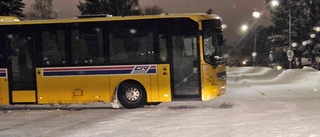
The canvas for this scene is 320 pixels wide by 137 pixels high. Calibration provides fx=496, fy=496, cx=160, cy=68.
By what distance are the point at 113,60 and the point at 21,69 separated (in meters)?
3.31

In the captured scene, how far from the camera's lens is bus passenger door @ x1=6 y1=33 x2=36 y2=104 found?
56.2 feet

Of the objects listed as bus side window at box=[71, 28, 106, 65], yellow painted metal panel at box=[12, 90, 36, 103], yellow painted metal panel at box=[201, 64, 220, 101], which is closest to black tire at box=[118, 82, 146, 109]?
bus side window at box=[71, 28, 106, 65]

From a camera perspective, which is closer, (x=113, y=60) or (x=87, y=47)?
Result: (x=113, y=60)

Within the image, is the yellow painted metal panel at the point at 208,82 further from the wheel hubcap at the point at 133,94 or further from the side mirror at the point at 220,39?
the wheel hubcap at the point at 133,94

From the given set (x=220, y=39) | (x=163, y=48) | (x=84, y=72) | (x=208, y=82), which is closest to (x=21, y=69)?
(x=84, y=72)

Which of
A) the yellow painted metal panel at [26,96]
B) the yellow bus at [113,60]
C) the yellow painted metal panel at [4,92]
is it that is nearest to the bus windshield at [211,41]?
the yellow bus at [113,60]

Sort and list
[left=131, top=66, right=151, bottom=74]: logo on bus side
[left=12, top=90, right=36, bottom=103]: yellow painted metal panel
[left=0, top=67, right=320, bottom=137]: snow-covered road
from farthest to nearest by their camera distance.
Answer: [left=12, top=90, right=36, bottom=103]: yellow painted metal panel, [left=131, top=66, right=151, bottom=74]: logo on bus side, [left=0, top=67, right=320, bottom=137]: snow-covered road

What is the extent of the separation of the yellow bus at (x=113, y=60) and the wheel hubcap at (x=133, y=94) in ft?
0.11

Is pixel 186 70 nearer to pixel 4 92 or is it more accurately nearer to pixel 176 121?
pixel 176 121

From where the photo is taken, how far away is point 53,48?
17.1 m

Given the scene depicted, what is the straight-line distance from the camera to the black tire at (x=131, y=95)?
54.7 feet

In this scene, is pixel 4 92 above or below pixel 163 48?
below

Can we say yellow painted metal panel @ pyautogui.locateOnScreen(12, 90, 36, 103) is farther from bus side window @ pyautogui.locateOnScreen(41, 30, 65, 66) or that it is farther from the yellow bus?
bus side window @ pyautogui.locateOnScreen(41, 30, 65, 66)

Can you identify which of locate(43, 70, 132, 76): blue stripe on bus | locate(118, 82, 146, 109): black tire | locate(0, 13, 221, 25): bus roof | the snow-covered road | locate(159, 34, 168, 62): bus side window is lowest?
the snow-covered road
